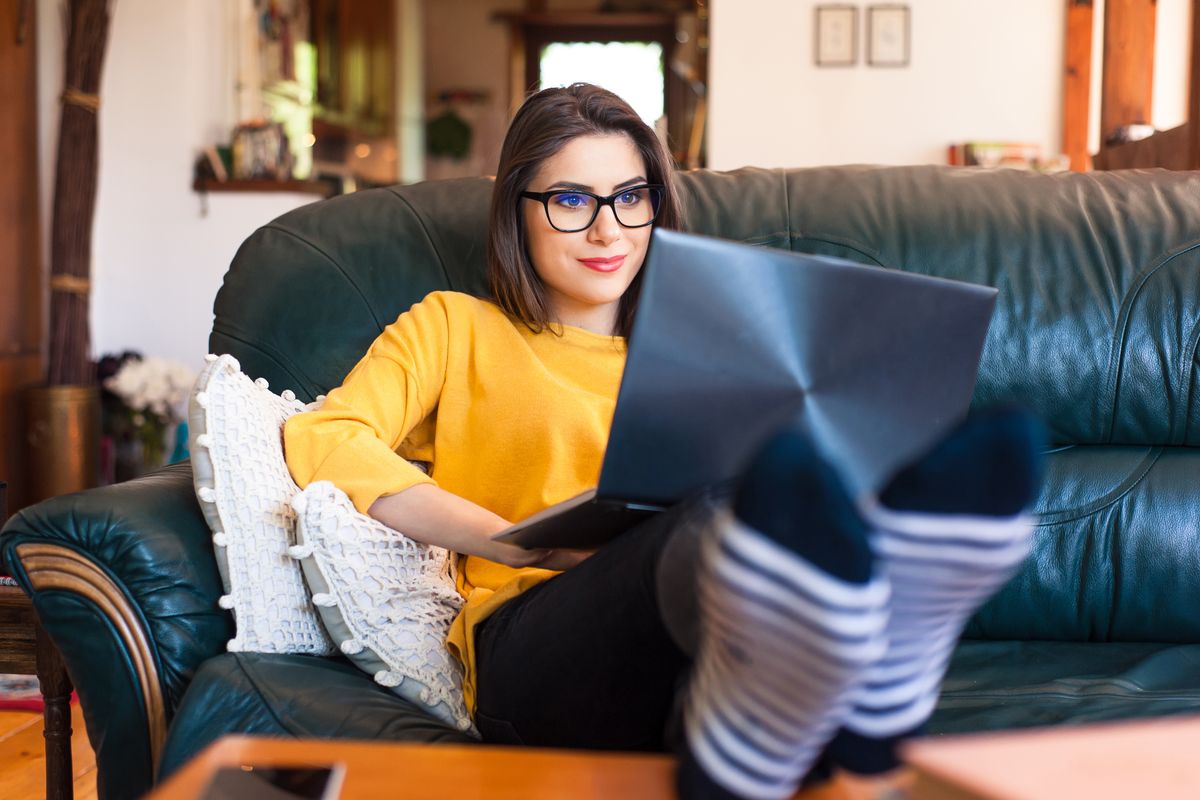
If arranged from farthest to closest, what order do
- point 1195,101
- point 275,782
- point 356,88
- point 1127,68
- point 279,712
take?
point 356,88
point 1127,68
point 1195,101
point 279,712
point 275,782

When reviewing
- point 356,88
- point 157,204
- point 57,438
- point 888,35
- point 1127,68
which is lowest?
point 57,438

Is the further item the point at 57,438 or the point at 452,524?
the point at 57,438

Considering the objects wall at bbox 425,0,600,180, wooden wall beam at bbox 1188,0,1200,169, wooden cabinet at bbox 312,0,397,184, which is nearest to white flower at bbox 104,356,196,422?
wooden wall beam at bbox 1188,0,1200,169

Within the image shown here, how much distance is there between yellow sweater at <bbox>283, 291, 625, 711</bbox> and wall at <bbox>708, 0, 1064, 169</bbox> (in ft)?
10.8

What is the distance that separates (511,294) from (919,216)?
70 centimetres

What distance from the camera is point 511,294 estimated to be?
160 cm

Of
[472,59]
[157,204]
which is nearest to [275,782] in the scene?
[157,204]

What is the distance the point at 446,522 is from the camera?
4.33 ft

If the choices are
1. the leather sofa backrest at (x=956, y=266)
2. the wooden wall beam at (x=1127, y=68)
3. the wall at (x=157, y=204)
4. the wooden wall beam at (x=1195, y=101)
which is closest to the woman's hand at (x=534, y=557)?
the leather sofa backrest at (x=956, y=266)

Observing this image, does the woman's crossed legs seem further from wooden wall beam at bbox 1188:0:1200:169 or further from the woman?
wooden wall beam at bbox 1188:0:1200:169

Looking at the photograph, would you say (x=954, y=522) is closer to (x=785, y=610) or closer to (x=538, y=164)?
(x=785, y=610)

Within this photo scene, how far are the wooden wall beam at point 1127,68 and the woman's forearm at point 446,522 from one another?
3497 mm

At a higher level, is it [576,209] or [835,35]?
[835,35]

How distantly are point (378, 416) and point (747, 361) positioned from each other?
593 mm
